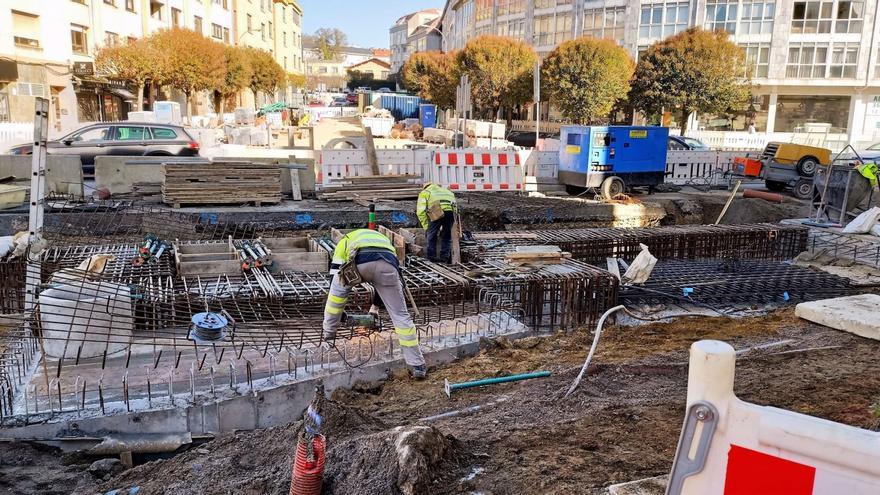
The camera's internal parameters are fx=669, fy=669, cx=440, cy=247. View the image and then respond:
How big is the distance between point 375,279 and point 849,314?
200 inches

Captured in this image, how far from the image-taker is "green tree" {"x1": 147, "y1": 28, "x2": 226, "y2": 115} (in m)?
29.4

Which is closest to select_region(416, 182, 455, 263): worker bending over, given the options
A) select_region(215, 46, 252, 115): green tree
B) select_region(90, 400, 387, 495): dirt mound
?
select_region(90, 400, 387, 495): dirt mound

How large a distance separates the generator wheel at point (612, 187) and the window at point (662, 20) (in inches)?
999

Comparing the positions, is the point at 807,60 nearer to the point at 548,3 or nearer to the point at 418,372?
the point at 548,3

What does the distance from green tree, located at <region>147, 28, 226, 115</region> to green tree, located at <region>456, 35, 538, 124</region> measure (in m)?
12.7

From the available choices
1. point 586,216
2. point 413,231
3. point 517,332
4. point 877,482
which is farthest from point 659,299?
point 877,482

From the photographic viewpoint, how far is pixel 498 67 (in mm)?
34938

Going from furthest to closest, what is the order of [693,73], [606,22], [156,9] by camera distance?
[606,22] → [156,9] → [693,73]

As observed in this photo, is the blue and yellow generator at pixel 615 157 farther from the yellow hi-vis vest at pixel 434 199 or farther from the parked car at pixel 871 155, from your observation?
the yellow hi-vis vest at pixel 434 199

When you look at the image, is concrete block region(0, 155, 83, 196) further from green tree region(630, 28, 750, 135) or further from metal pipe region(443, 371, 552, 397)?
green tree region(630, 28, 750, 135)

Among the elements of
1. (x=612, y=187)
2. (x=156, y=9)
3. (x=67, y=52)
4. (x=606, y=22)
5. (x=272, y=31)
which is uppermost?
(x=272, y=31)

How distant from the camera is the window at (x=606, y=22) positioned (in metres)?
39.1

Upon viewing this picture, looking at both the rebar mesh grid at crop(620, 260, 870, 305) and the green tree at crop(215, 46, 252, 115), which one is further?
the green tree at crop(215, 46, 252, 115)

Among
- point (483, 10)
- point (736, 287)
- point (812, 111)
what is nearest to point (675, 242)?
point (736, 287)
